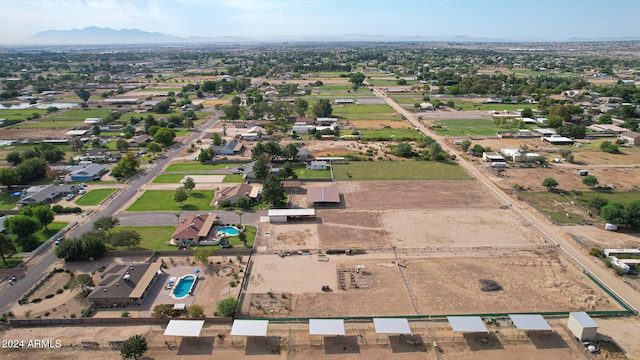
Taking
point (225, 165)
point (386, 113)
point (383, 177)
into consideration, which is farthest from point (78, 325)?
point (386, 113)

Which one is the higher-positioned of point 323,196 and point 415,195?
point 323,196

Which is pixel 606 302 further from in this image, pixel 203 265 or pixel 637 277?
pixel 203 265

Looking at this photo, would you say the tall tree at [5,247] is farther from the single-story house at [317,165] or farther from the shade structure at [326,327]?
the single-story house at [317,165]

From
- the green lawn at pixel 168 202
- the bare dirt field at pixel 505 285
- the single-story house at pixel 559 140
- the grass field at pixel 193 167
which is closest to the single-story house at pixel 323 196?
the green lawn at pixel 168 202

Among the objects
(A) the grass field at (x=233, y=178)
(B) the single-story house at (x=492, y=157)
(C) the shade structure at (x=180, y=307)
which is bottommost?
(C) the shade structure at (x=180, y=307)

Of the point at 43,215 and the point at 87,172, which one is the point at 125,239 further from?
the point at 87,172

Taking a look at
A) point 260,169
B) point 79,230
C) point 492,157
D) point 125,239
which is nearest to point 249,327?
point 125,239
